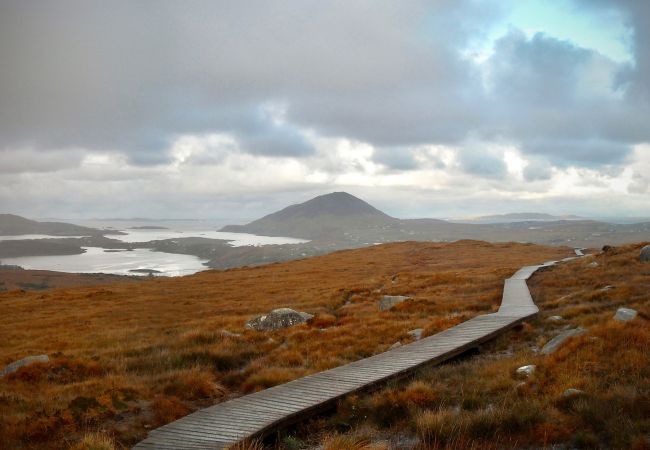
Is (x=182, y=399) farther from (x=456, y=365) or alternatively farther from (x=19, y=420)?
(x=456, y=365)

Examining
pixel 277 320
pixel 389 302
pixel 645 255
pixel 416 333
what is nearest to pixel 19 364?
pixel 277 320

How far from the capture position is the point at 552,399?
31.4 feet

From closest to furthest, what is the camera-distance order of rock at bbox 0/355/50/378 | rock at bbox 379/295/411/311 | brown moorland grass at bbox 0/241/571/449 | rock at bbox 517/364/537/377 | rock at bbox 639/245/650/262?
brown moorland grass at bbox 0/241/571/449 → rock at bbox 517/364/537/377 → rock at bbox 0/355/50/378 → rock at bbox 379/295/411/311 → rock at bbox 639/245/650/262

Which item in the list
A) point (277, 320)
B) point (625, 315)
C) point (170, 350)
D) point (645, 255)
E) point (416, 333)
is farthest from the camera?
point (645, 255)

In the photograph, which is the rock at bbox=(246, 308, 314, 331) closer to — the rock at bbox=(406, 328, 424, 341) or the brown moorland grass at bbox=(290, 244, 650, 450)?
the rock at bbox=(406, 328, 424, 341)

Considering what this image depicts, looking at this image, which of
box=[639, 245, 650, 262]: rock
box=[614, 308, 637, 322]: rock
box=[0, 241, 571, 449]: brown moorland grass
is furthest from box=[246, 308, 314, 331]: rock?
box=[639, 245, 650, 262]: rock

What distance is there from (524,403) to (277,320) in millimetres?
15287

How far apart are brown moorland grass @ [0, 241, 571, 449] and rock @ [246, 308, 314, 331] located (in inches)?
33.3

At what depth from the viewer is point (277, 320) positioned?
23359 millimetres

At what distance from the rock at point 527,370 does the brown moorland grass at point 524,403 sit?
15 centimetres

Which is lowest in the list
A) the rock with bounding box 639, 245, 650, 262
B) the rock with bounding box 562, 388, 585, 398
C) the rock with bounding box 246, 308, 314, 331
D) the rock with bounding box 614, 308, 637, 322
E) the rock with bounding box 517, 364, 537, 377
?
the rock with bounding box 246, 308, 314, 331

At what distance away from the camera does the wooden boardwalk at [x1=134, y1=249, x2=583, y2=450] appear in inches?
360

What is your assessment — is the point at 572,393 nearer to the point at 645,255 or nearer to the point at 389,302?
the point at 389,302

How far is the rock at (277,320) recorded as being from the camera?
23.1 meters
